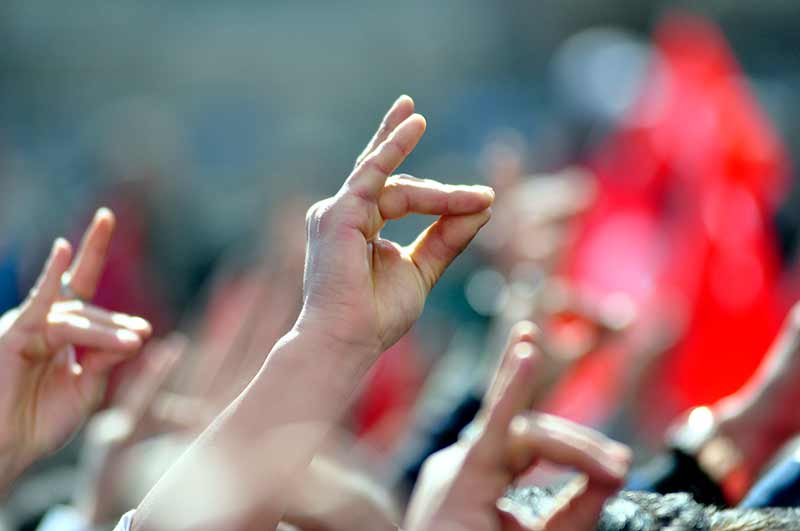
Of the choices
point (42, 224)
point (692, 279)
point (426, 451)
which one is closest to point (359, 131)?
point (42, 224)

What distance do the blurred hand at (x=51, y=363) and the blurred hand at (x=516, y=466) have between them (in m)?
0.64

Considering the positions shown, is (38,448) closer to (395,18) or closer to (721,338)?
(721,338)

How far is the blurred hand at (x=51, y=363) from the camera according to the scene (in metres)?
1.88

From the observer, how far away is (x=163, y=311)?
14.7ft

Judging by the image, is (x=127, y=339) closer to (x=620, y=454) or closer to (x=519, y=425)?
(x=519, y=425)

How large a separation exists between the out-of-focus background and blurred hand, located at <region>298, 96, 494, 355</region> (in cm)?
112

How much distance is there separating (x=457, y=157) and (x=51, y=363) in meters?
5.55

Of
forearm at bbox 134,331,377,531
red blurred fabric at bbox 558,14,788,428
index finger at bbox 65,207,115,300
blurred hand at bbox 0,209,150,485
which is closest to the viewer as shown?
forearm at bbox 134,331,377,531

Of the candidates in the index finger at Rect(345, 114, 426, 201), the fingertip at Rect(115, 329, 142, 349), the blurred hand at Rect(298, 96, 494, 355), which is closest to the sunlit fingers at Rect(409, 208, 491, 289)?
the blurred hand at Rect(298, 96, 494, 355)

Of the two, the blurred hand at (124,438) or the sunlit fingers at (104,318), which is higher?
the sunlit fingers at (104,318)

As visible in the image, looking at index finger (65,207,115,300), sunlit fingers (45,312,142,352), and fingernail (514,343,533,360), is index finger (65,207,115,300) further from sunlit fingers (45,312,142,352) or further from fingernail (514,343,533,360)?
fingernail (514,343,533,360)

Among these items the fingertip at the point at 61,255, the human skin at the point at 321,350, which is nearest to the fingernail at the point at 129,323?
the fingertip at the point at 61,255

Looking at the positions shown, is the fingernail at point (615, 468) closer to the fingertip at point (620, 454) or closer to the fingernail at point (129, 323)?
the fingertip at point (620, 454)

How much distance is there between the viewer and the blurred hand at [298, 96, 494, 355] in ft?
4.75
